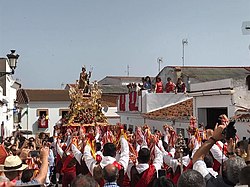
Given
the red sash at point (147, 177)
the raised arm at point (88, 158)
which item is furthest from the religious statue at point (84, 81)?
the red sash at point (147, 177)

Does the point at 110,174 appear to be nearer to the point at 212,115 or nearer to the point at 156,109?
the point at 212,115

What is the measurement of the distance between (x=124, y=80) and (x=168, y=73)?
31786 millimetres

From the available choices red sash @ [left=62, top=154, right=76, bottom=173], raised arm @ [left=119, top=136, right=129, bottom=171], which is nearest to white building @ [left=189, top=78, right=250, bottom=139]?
red sash @ [left=62, top=154, right=76, bottom=173]

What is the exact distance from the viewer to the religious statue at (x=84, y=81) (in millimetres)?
21422

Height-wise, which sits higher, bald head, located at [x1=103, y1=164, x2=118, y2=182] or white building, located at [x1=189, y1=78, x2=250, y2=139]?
white building, located at [x1=189, y1=78, x2=250, y2=139]

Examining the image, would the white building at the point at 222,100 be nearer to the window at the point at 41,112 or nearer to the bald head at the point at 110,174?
the bald head at the point at 110,174

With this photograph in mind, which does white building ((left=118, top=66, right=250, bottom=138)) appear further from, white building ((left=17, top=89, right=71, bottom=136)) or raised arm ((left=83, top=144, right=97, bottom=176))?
white building ((left=17, top=89, right=71, bottom=136))

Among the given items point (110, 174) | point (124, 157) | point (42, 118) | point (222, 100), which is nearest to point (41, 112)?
point (42, 118)

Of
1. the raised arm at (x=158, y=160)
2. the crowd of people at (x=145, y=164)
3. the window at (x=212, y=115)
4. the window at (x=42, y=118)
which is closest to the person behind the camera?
the crowd of people at (x=145, y=164)

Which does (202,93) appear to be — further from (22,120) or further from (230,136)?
(22,120)

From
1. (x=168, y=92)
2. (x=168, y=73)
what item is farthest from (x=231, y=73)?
(x=168, y=92)

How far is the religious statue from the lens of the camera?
843 inches

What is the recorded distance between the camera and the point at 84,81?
21.6 m

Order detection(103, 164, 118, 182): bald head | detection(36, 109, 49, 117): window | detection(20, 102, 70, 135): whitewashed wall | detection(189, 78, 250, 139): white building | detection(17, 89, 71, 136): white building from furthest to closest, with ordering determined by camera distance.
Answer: detection(36, 109, 49, 117): window → detection(17, 89, 71, 136): white building → detection(20, 102, 70, 135): whitewashed wall → detection(189, 78, 250, 139): white building → detection(103, 164, 118, 182): bald head
